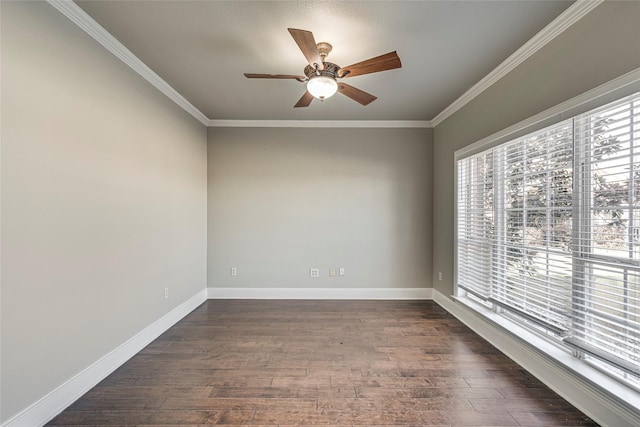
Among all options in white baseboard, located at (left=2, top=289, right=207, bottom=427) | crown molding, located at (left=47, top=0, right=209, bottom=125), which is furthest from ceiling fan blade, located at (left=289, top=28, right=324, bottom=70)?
white baseboard, located at (left=2, top=289, right=207, bottom=427)

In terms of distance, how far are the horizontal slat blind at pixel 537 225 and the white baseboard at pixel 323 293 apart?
1.36 meters

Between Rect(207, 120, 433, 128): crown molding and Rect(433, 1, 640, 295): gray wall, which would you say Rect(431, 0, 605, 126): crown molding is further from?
Rect(207, 120, 433, 128): crown molding

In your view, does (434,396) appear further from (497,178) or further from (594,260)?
(497,178)

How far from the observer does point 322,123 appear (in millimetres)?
3857

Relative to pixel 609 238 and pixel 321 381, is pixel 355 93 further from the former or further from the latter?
pixel 321 381

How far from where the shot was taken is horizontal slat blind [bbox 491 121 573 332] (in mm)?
1901

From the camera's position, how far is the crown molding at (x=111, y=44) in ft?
5.58

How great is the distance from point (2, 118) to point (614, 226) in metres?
3.57

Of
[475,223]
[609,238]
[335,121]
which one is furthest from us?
[335,121]

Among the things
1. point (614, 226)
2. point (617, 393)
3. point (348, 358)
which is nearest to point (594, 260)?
point (614, 226)

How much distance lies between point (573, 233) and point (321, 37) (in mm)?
2330

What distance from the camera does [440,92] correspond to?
2932 millimetres

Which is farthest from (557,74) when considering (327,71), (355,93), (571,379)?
(571,379)

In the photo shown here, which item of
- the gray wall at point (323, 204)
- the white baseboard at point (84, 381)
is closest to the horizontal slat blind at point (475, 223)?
the gray wall at point (323, 204)
